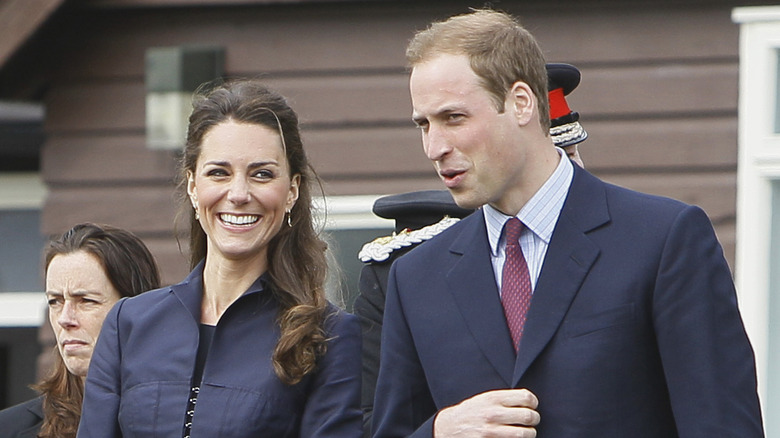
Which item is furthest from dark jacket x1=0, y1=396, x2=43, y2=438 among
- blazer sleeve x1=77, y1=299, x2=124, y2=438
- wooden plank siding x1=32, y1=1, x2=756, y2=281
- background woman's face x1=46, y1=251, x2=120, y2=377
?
wooden plank siding x1=32, y1=1, x2=756, y2=281

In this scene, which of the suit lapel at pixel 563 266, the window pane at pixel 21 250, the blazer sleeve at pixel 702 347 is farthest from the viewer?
the window pane at pixel 21 250

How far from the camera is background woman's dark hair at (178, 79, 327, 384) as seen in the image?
291 cm

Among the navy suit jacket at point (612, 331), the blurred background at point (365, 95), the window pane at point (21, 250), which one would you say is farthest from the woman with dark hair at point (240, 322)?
the window pane at point (21, 250)

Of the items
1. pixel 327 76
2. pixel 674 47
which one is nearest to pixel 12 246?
pixel 327 76

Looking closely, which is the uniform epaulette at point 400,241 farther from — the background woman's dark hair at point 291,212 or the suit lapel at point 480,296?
the suit lapel at point 480,296

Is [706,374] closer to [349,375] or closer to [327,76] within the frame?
[349,375]

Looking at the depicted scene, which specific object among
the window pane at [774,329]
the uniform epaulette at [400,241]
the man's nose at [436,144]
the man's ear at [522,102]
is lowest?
the window pane at [774,329]

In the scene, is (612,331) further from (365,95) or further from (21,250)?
(21,250)

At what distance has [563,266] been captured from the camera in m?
2.40

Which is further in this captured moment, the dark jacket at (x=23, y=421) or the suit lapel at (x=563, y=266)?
the dark jacket at (x=23, y=421)

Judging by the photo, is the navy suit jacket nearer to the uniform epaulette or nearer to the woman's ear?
the woman's ear

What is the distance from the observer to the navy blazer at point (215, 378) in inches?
108

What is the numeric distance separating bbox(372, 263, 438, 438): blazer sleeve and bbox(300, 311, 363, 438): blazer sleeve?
16 cm

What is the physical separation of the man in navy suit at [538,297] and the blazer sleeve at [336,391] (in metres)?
0.16
